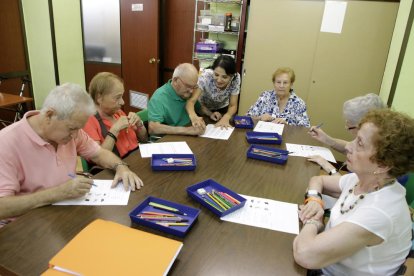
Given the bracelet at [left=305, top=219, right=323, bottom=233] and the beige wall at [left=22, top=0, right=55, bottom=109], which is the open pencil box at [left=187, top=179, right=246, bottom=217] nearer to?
the bracelet at [left=305, top=219, right=323, bottom=233]

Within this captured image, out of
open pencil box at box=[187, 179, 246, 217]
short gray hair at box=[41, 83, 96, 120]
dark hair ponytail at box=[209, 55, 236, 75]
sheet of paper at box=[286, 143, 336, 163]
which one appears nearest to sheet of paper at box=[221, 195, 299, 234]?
open pencil box at box=[187, 179, 246, 217]

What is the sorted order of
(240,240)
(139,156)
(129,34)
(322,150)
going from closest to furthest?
(240,240), (139,156), (322,150), (129,34)

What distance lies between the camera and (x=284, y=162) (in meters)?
1.77

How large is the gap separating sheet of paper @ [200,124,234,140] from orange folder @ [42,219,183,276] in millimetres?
1215

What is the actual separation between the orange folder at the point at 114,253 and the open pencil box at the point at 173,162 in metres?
0.53

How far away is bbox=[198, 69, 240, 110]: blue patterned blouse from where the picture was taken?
2.79 metres

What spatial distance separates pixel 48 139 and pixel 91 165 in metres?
0.45

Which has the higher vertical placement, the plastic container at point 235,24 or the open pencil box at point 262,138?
the plastic container at point 235,24

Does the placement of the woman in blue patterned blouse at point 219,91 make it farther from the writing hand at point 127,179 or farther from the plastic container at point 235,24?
the plastic container at point 235,24

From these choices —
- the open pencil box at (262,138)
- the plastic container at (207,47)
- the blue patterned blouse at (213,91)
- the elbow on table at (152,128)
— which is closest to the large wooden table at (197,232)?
the open pencil box at (262,138)

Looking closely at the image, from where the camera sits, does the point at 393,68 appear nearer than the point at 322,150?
No

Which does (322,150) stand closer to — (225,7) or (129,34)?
(225,7)

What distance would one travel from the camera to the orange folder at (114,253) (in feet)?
2.76

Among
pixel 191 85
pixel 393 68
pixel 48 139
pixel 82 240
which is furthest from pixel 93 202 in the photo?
pixel 393 68
